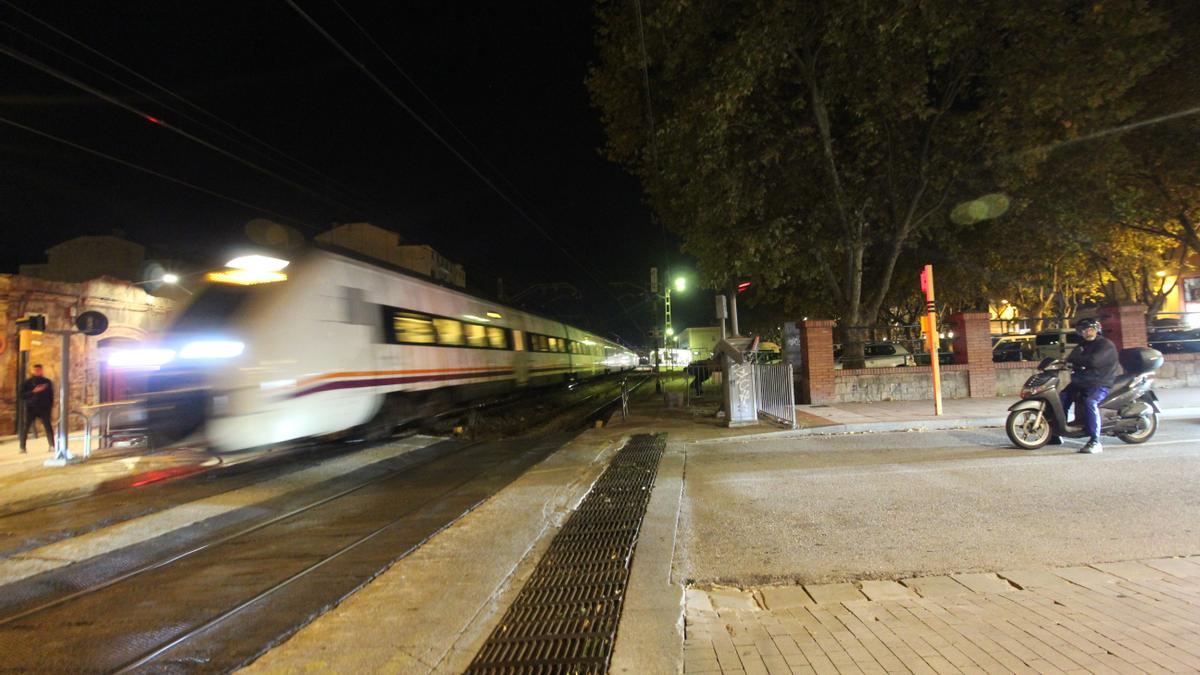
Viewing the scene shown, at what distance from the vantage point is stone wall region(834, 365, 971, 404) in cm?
1345

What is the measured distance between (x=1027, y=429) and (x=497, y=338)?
1201cm

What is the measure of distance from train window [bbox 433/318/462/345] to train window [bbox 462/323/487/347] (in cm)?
35

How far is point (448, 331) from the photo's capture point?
13320 millimetres

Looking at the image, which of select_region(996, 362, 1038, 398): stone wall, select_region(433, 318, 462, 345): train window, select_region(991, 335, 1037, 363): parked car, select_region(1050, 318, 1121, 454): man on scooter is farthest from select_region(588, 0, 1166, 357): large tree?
select_region(991, 335, 1037, 363): parked car

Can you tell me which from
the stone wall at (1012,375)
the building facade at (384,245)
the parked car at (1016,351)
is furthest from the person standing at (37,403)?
the building facade at (384,245)

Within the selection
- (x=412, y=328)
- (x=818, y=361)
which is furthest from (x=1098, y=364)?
(x=412, y=328)

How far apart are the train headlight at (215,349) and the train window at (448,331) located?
4.67 metres

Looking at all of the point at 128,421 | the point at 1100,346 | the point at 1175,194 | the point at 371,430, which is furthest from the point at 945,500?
the point at 1175,194

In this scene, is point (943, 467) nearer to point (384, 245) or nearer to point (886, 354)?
point (886, 354)

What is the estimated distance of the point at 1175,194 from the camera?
1789 centimetres

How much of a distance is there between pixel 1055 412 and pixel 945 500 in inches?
129

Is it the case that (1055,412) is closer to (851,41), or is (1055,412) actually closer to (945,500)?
(945,500)

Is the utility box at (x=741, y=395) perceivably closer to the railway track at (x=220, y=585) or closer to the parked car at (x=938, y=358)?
the parked car at (x=938, y=358)

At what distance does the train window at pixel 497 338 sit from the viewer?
52.5 ft
